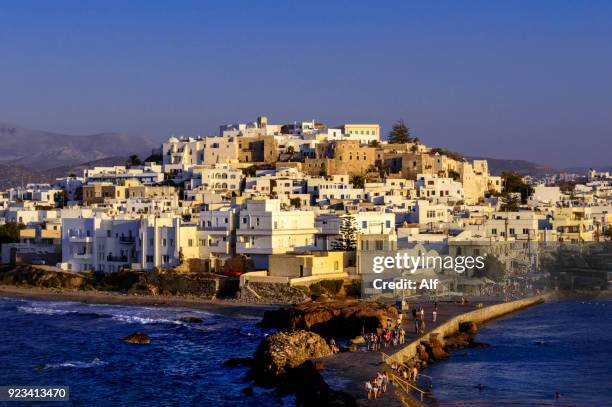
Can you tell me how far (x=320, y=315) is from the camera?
39844 millimetres

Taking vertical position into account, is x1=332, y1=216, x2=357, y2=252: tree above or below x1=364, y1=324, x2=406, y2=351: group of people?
above

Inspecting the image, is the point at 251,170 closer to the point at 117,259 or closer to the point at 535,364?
the point at 117,259

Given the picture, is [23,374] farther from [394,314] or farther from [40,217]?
[40,217]

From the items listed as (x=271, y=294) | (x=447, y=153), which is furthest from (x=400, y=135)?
(x=271, y=294)

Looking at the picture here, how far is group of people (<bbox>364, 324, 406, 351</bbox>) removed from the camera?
1315 inches

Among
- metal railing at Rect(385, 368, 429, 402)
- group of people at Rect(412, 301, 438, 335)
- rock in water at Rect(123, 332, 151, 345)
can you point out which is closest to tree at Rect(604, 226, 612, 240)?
group of people at Rect(412, 301, 438, 335)

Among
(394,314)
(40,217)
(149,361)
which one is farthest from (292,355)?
(40,217)

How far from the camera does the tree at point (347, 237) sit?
173 feet

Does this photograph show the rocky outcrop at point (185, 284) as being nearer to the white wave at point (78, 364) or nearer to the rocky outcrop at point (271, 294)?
the rocky outcrop at point (271, 294)

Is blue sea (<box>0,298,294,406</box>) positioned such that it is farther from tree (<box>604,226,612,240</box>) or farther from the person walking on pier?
tree (<box>604,226,612,240</box>)

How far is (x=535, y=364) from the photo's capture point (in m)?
34.2

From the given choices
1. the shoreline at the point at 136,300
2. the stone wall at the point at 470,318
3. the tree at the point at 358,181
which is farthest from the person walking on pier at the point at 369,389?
the tree at the point at 358,181

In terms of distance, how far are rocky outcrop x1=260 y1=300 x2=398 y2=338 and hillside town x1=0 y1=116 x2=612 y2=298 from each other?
7131mm

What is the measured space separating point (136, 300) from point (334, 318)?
16.0m
